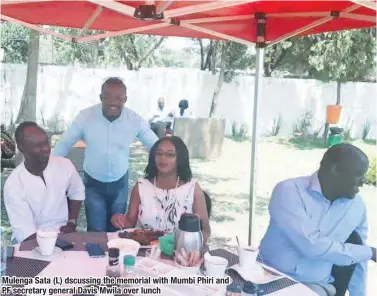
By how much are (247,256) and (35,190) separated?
1.40 m

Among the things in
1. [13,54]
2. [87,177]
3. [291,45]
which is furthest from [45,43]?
[87,177]

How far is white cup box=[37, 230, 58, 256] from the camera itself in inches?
80.7

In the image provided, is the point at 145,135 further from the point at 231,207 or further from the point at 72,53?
the point at 72,53

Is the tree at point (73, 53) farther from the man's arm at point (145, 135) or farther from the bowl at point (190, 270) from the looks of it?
the bowl at point (190, 270)

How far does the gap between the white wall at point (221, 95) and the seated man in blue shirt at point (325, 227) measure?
10.8 metres

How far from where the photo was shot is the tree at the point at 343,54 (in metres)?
12.6

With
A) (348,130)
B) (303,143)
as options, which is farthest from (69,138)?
(348,130)

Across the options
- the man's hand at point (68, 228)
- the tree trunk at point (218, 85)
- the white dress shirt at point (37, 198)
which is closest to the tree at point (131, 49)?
the tree trunk at point (218, 85)

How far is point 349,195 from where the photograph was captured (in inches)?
90.8

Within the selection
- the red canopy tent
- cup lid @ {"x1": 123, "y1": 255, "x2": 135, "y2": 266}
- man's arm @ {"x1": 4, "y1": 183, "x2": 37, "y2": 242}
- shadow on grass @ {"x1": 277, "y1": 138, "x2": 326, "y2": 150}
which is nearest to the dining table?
cup lid @ {"x1": 123, "y1": 255, "x2": 135, "y2": 266}

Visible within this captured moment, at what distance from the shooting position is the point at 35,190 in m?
2.72

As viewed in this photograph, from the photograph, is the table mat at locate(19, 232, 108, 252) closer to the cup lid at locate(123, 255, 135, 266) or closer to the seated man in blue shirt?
the cup lid at locate(123, 255, 135, 266)

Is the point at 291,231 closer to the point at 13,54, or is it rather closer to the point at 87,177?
the point at 87,177

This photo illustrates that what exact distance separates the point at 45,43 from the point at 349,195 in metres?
20.3
